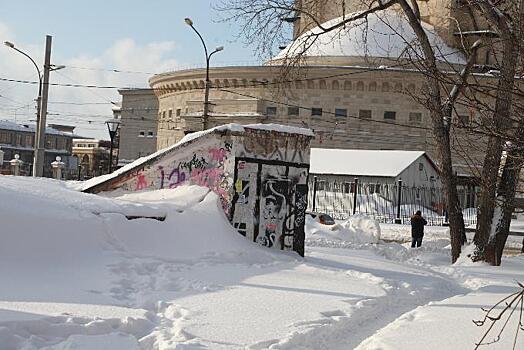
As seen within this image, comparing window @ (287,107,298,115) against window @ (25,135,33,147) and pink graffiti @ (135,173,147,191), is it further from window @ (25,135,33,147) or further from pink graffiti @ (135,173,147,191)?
pink graffiti @ (135,173,147,191)

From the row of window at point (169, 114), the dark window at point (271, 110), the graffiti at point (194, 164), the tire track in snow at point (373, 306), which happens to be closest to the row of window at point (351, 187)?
the dark window at point (271, 110)

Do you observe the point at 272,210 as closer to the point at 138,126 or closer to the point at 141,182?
the point at 141,182

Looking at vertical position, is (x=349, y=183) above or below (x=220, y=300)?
above

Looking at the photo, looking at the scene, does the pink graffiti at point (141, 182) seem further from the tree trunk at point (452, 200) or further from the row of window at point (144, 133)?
the row of window at point (144, 133)

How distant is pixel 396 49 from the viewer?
185ft

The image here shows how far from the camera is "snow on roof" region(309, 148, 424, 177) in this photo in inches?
1647

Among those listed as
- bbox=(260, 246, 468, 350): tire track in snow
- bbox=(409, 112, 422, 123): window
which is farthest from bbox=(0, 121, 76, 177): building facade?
bbox=(260, 246, 468, 350): tire track in snow

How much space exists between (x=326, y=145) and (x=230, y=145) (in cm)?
4457

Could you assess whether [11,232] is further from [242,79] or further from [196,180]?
[242,79]

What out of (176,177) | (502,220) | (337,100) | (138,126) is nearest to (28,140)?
(138,126)

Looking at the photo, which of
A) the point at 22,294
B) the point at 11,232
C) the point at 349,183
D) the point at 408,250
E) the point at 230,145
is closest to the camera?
the point at 22,294

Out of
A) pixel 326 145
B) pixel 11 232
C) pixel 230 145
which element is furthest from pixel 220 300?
pixel 326 145

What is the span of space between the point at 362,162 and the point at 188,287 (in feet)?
114

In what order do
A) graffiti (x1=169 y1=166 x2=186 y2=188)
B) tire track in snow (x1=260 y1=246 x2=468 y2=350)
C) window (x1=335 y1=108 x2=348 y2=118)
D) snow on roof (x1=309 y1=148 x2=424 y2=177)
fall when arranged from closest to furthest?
tire track in snow (x1=260 y1=246 x2=468 y2=350) < graffiti (x1=169 y1=166 x2=186 y2=188) < snow on roof (x1=309 y1=148 x2=424 y2=177) < window (x1=335 y1=108 x2=348 y2=118)
